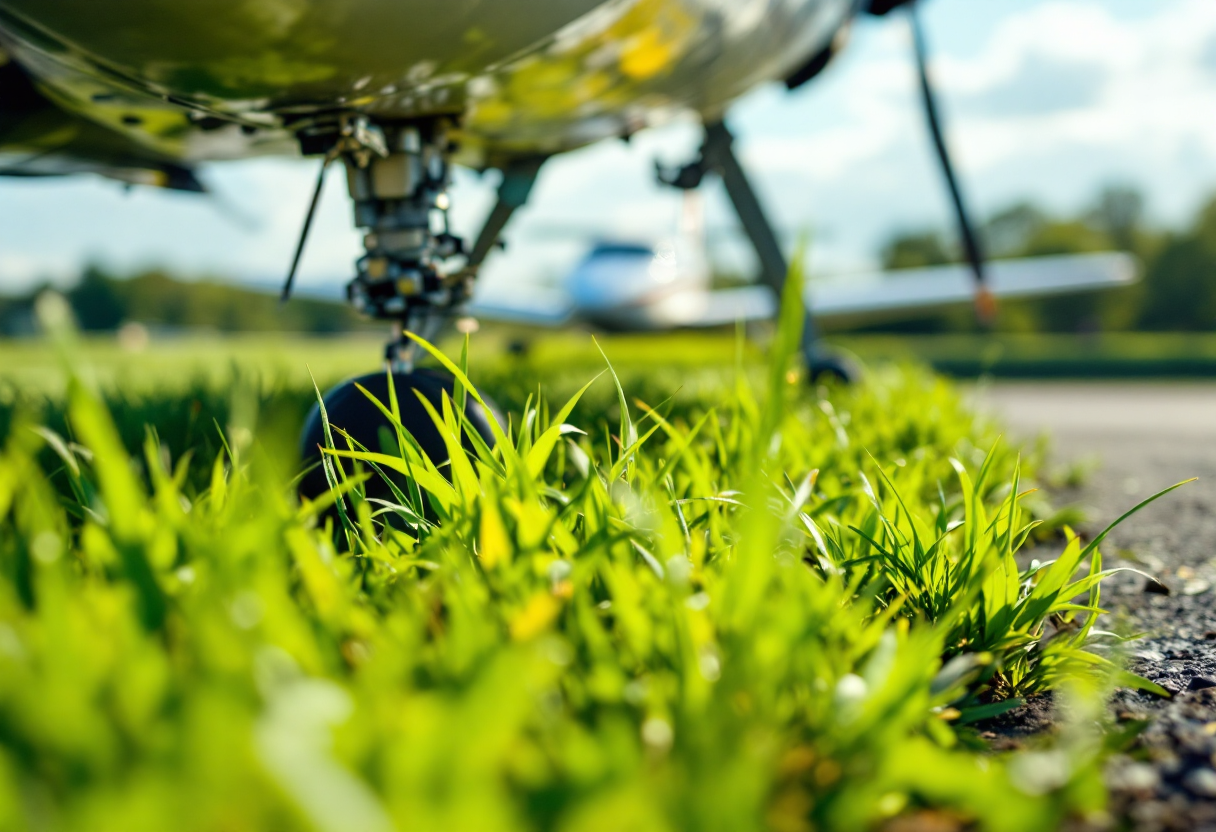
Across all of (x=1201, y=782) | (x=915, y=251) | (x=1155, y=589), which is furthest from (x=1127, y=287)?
(x=1201, y=782)

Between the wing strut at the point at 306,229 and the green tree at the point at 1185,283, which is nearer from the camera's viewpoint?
the wing strut at the point at 306,229

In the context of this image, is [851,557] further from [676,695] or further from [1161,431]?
[1161,431]

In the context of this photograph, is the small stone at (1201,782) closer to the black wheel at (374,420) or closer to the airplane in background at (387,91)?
the airplane in background at (387,91)

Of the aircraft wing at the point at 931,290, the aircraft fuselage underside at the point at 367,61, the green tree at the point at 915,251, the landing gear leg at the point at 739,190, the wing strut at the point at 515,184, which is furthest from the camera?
the green tree at the point at 915,251

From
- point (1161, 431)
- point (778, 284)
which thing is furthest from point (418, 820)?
point (1161, 431)

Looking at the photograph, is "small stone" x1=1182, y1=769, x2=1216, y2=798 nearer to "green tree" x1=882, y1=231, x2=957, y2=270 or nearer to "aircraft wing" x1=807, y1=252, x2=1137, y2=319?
"aircraft wing" x1=807, y1=252, x2=1137, y2=319

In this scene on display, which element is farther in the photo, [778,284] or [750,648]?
[778,284]

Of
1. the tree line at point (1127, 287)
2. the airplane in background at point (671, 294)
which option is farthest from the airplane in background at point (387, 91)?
the tree line at point (1127, 287)
